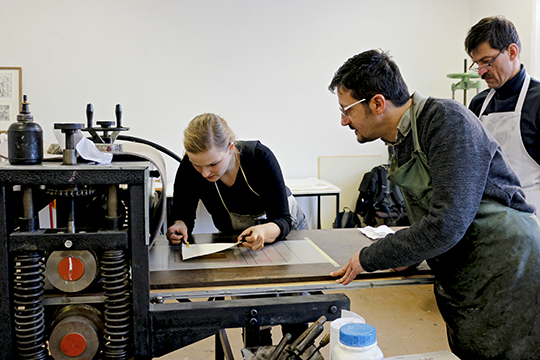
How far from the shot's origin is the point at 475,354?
1.29 m

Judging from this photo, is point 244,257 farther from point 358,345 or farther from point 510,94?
point 510,94

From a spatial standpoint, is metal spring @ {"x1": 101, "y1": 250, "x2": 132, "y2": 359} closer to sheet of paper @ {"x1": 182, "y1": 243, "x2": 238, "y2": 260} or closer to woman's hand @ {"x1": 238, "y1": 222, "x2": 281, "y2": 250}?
sheet of paper @ {"x1": 182, "y1": 243, "x2": 238, "y2": 260}

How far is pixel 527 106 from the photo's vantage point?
2.10 metres

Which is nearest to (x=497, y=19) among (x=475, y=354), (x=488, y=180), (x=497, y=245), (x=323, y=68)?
(x=488, y=180)

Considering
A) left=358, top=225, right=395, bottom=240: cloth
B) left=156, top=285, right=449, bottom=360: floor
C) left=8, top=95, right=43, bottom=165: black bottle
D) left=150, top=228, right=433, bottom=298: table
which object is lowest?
left=156, top=285, right=449, bottom=360: floor

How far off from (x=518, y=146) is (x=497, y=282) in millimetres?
1138

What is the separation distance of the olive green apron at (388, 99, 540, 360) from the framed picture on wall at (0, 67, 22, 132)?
3843 mm

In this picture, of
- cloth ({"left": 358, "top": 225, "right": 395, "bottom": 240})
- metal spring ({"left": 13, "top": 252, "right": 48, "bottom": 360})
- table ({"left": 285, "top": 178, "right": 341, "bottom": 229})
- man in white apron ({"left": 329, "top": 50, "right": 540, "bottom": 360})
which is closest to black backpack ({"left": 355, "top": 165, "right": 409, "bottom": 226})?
table ({"left": 285, "top": 178, "right": 341, "bottom": 229})

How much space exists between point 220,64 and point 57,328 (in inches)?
139

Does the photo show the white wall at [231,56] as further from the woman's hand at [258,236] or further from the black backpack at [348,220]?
the woman's hand at [258,236]

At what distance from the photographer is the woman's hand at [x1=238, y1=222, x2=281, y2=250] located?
1693 mm

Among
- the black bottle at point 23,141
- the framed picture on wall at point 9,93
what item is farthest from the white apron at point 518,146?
the framed picture on wall at point 9,93

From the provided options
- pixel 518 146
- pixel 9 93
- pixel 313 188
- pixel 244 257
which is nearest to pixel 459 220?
pixel 244 257

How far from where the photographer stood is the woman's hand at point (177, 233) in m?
1.78
